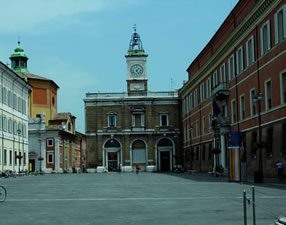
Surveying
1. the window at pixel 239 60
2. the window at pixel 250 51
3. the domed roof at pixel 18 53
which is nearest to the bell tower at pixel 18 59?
the domed roof at pixel 18 53

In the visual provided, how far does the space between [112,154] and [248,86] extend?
45.4 m

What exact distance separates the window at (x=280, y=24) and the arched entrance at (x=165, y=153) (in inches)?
2031

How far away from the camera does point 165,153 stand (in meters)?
84.1

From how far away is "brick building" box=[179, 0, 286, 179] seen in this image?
33094mm

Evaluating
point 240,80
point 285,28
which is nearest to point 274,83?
point 285,28

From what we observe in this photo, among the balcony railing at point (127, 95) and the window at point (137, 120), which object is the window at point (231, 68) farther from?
the window at point (137, 120)

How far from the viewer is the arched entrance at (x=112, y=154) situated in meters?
82.8

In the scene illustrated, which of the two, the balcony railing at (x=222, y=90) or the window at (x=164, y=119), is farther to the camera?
the window at (x=164, y=119)

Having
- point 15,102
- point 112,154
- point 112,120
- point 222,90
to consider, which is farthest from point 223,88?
point 112,154

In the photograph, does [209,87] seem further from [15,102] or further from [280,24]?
[15,102]

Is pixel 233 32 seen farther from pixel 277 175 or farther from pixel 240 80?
pixel 277 175

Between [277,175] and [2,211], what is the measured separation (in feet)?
72.5

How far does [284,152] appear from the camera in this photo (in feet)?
104

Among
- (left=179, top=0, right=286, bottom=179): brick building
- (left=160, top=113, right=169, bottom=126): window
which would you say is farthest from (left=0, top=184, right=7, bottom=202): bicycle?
(left=160, top=113, right=169, bottom=126): window
